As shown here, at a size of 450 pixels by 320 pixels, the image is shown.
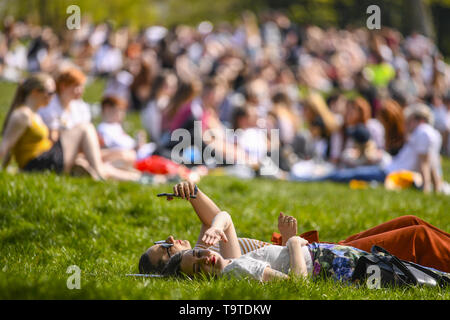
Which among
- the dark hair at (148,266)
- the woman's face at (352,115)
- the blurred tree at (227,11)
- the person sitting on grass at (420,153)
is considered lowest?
the dark hair at (148,266)

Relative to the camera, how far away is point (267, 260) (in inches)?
178

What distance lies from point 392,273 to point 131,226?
295cm

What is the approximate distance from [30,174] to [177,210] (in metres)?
1.85

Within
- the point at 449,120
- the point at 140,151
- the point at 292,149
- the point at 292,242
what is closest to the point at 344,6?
the point at 449,120

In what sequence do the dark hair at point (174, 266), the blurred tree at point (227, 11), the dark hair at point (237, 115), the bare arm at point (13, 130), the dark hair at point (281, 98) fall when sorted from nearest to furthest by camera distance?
the dark hair at point (174, 266) < the bare arm at point (13, 130) < the dark hair at point (237, 115) < the dark hair at point (281, 98) < the blurred tree at point (227, 11)

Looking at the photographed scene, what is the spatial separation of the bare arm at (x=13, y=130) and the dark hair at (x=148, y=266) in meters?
3.54

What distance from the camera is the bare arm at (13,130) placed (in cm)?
755

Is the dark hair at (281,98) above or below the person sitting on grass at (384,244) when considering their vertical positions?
above

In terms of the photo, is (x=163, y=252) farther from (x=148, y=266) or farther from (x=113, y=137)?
(x=113, y=137)

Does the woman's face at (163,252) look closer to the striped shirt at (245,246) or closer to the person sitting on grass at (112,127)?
the striped shirt at (245,246)

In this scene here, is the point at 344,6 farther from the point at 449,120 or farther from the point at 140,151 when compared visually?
the point at 140,151

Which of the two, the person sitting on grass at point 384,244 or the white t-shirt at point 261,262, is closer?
the white t-shirt at point 261,262

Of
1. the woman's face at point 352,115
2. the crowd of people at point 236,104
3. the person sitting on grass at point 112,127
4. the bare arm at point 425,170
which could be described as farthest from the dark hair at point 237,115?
the bare arm at point 425,170

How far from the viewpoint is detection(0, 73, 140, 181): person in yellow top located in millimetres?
7590
